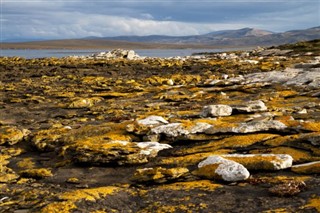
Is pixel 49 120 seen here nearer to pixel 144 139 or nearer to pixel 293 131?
pixel 144 139

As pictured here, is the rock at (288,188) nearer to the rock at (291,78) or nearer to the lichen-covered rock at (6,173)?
the lichen-covered rock at (6,173)

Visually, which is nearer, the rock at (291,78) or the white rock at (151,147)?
the white rock at (151,147)

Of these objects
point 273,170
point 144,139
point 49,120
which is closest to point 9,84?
point 49,120

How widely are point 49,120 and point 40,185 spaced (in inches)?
468

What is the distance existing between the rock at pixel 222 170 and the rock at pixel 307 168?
1896 mm

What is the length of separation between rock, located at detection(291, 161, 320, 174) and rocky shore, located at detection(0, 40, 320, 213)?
0.03 m

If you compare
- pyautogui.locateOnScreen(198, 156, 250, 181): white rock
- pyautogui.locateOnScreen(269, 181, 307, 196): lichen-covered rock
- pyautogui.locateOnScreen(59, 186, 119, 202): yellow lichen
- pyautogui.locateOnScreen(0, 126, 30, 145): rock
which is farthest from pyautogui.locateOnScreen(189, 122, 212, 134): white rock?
pyautogui.locateOnScreen(0, 126, 30, 145): rock

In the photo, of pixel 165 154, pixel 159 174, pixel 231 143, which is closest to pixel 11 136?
pixel 165 154

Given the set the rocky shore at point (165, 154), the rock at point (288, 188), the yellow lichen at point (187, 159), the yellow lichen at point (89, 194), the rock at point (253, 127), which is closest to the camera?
the rock at point (288, 188)

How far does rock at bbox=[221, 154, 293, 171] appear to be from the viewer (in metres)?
14.6

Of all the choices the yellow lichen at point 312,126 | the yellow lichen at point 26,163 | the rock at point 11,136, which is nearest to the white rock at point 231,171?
the yellow lichen at point 312,126

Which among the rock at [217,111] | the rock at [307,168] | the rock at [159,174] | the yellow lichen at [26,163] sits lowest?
the yellow lichen at [26,163]

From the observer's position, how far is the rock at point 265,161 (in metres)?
14.6

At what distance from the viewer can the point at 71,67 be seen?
186 feet
